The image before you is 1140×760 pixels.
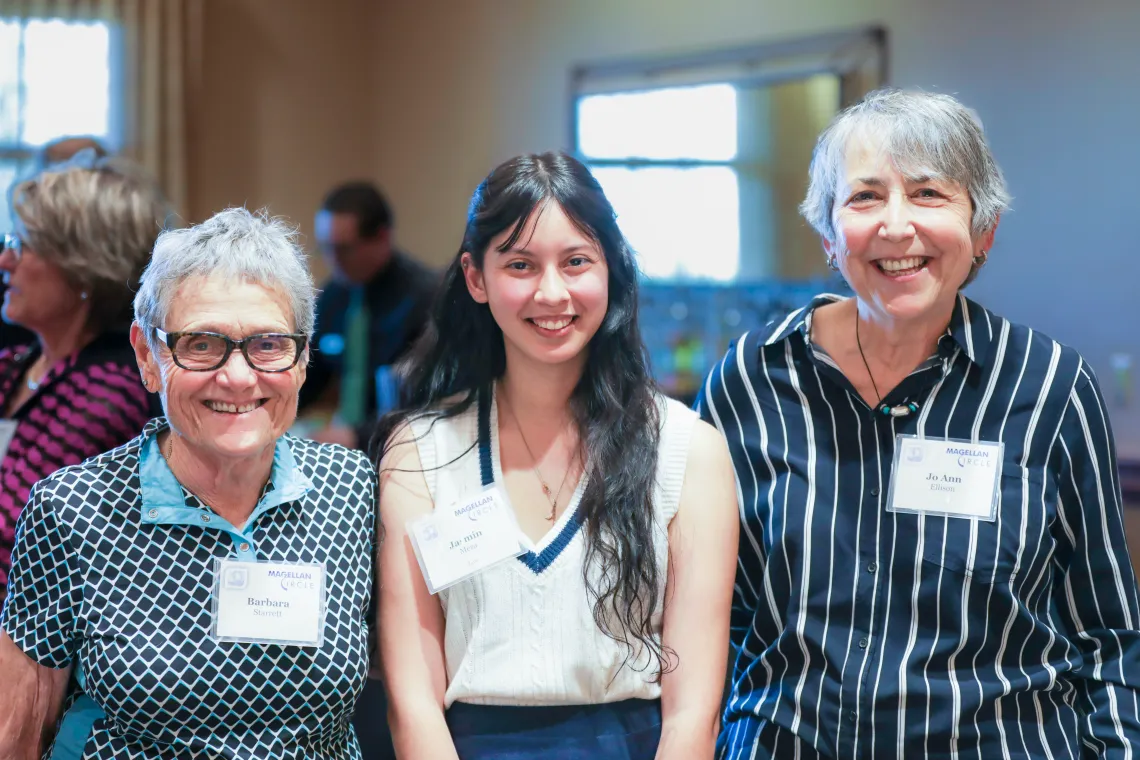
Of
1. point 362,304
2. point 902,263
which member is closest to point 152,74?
point 362,304

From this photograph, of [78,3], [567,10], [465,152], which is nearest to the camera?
[78,3]

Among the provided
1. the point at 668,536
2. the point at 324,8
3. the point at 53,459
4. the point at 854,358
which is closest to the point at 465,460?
the point at 668,536

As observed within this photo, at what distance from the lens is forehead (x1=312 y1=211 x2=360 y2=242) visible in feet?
14.7

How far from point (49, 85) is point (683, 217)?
2.95m

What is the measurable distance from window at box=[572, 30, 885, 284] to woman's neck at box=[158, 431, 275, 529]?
11.3ft

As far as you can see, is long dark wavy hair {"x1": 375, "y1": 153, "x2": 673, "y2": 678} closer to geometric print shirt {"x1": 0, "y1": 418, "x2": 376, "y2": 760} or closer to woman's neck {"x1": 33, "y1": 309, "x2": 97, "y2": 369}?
geometric print shirt {"x1": 0, "y1": 418, "x2": 376, "y2": 760}

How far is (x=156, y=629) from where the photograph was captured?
1577mm

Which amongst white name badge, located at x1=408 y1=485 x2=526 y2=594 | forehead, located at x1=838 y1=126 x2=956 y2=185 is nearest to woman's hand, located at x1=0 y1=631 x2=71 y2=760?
white name badge, located at x1=408 y1=485 x2=526 y2=594

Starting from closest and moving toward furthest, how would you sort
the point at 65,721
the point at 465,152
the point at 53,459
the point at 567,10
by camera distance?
the point at 65,721 < the point at 53,459 < the point at 567,10 < the point at 465,152

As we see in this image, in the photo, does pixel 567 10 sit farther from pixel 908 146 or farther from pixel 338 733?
pixel 338 733

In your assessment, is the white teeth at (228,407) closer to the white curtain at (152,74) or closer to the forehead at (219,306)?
the forehead at (219,306)

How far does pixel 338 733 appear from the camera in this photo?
1695 millimetres

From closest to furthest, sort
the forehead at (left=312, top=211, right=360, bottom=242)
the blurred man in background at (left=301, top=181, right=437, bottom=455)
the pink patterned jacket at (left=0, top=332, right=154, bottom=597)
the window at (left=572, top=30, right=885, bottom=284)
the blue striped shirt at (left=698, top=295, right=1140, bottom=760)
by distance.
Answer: the blue striped shirt at (left=698, top=295, right=1140, bottom=760) < the pink patterned jacket at (left=0, top=332, right=154, bottom=597) < the blurred man in background at (left=301, top=181, right=437, bottom=455) < the forehead at (left=312, top=211, right=360, bottom=242) < the window at (left=572, top=30, right=885, bottom=284)

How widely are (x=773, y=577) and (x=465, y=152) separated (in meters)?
4.59
